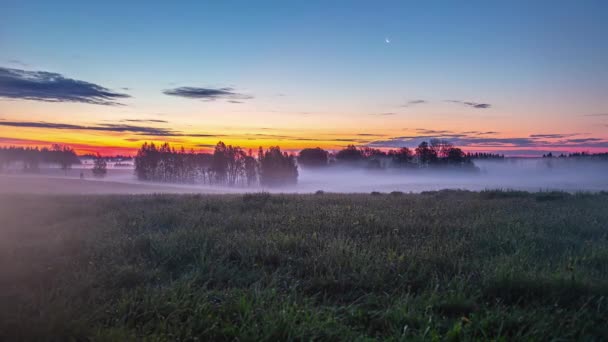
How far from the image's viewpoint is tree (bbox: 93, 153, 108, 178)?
12175cm

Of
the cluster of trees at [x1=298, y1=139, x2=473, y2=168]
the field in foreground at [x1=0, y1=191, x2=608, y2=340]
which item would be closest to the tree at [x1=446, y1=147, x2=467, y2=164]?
the cluster of trees at [x1=298, y1=139, x2=473, y2=168]

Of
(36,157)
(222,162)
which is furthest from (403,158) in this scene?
(36,157)

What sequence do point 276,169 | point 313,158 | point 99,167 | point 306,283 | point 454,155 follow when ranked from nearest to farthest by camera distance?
point 306,283, point 276,169, point 454,155, point 99,167, point 313,158

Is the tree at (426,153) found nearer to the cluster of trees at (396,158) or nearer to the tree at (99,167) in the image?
the cluster of trees at (396,158)

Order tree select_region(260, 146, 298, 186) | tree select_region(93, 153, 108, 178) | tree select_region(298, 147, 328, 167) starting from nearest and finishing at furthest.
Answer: tree select_region(260, 146, 298, 186)
tree select_region(93, 153, 108, 178)
tree select_region(298, 147, 328, 167)

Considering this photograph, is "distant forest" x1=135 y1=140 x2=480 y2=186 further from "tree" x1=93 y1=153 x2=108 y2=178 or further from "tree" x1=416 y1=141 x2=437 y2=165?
"tree" x1=93 y1=153 x2=108 y2=178

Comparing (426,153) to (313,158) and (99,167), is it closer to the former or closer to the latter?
(313,158)

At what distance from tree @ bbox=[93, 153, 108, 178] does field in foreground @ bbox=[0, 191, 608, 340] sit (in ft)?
417

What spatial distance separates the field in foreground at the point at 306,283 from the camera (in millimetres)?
3648

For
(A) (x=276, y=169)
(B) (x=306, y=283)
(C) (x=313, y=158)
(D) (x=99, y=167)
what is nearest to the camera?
(B) (x=306, y=283)

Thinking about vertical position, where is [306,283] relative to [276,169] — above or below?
above

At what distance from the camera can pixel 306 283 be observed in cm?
504

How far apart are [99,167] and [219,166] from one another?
1811 inches

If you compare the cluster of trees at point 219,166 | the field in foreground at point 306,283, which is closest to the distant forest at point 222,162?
the cluster of trees at point 219,166
